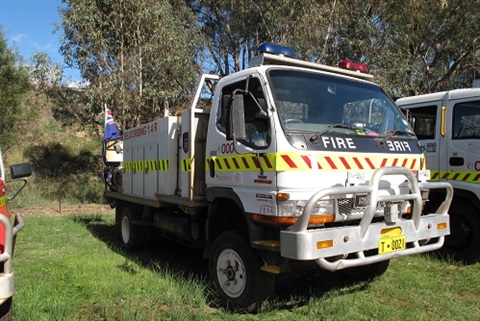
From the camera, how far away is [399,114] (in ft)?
17.0

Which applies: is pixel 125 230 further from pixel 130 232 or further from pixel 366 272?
pixel 366 272

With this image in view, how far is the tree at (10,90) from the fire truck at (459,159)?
13395mm

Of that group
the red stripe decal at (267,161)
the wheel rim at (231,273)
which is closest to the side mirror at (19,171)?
the wheel rim at (231,273)

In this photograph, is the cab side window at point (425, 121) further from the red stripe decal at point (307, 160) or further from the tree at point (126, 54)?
the tree at point (126, 54)

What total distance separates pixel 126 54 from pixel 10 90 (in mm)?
4466

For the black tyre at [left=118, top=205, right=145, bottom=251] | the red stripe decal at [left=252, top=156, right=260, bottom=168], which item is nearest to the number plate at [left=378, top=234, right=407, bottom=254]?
the red stripe decal at [left=252, top=156, right=260, bottom=168]

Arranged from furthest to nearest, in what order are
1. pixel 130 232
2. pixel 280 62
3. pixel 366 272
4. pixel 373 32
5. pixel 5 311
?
pixel 373 32, pixel 130 232, pixel 366 272, pixel 280 62, pixel 5 311

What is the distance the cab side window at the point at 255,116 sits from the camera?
13.9 feet

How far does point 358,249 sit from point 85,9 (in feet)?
39.8

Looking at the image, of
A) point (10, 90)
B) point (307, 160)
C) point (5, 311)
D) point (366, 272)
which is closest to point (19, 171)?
point (5, 311)

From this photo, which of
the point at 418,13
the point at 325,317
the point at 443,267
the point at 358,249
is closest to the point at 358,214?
the point at 358,249

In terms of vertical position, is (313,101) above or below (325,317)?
above

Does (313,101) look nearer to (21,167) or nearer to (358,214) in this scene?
(358,214)

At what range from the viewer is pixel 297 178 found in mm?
3939
